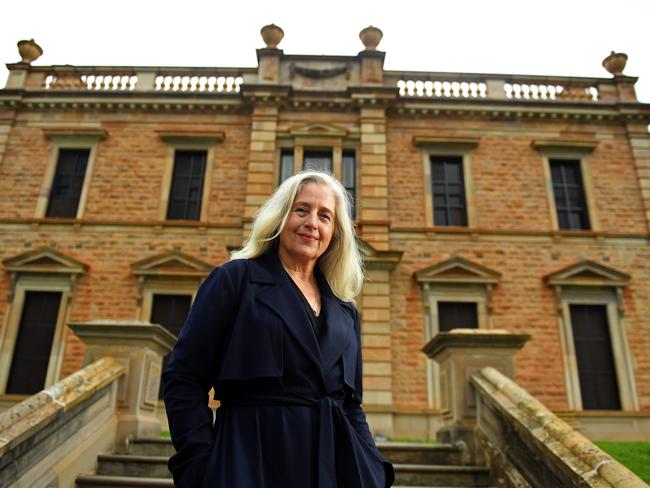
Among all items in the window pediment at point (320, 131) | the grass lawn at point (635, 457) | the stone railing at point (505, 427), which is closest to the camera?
the stone railing at point (505, 427)

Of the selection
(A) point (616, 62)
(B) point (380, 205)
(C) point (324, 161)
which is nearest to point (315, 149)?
(C) point (324, 161)

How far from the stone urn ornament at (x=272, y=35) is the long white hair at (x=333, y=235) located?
14218 millimetres

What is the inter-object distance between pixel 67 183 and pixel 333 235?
1406cm

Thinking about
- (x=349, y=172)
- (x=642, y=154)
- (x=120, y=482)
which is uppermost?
(x=642, y=154)

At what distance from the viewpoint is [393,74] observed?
1530cm

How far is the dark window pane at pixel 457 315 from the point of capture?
1286 cm

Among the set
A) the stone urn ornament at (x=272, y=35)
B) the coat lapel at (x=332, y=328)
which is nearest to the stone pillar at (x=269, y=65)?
the stone urn ornament at (x=272, y=35)

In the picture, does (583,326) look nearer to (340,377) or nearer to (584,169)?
(584,169)

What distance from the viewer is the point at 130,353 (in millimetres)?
6227

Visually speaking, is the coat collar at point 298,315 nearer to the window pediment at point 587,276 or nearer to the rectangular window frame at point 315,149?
the rectangular window frame at point 315,149

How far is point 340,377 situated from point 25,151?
51.1 ft

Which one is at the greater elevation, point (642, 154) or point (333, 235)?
point (642, 154)

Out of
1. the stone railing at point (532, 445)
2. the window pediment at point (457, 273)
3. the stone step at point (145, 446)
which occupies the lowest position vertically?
the stone step at point (145, 446)

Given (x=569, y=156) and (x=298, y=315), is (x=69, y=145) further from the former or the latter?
(x=298, y=315)
